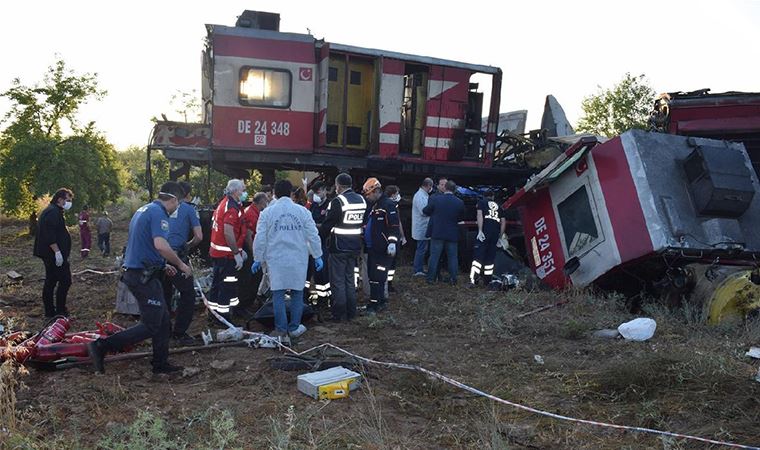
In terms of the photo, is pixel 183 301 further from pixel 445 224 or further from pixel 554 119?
pixel 554 119

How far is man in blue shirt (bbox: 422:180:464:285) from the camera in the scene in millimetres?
9672

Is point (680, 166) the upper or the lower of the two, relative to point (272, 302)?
upper

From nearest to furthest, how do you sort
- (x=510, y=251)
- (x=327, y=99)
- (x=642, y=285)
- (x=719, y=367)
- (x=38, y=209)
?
(x=719, y=367) → (x=642, y=285) → (x=510, y=251) → (x=327, y=99) → (x=38, y=209)

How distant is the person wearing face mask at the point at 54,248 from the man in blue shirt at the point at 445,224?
5150 millimetres

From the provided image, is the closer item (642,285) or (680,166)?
(680,166)

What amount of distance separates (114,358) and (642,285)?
21.2ft

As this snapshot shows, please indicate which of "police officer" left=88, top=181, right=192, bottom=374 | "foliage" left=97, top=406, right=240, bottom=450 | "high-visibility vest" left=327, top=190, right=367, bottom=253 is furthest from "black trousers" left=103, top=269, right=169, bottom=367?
"high-visibility vest" left=327, top=190, right=367, bottom=253

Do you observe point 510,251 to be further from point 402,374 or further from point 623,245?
point 402,374

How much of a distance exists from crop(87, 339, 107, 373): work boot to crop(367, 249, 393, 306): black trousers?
352 centimetres

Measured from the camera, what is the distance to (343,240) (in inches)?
285

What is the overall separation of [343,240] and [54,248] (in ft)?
11.2

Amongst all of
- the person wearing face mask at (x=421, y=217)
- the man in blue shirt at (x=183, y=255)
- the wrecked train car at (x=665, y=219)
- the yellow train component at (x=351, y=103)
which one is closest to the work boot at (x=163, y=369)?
the man in blue shirt at (x=183, y=255)

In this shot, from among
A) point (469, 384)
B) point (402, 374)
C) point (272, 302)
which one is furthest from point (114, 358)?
point (469, 384)

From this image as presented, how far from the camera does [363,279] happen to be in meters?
9.29
